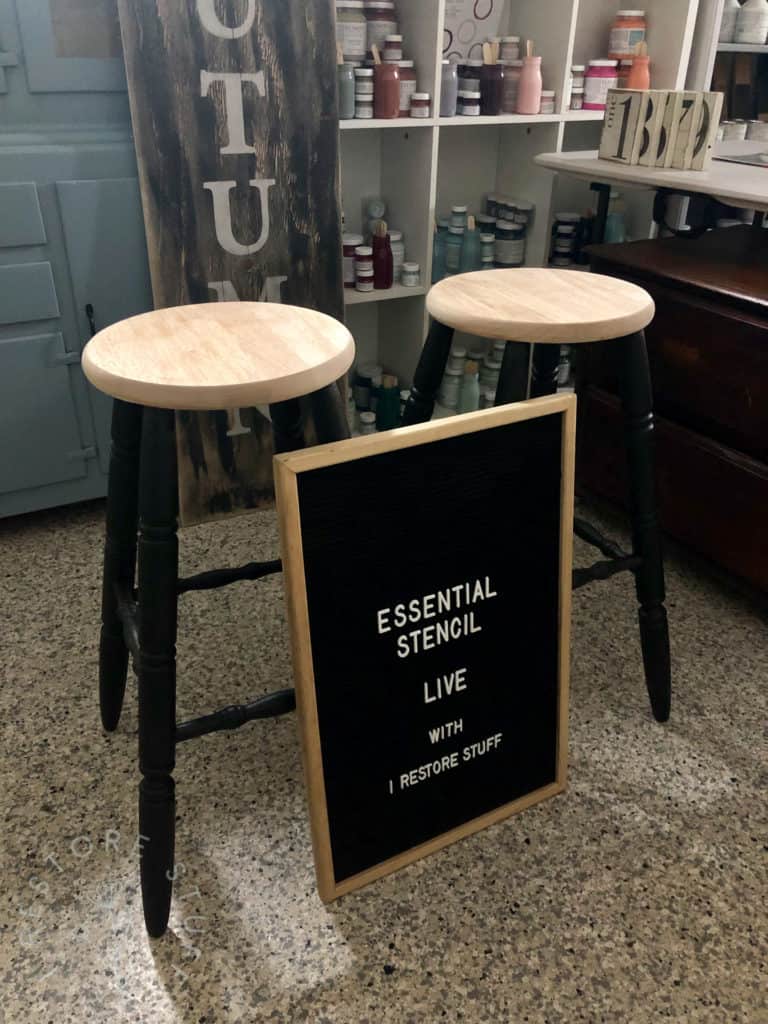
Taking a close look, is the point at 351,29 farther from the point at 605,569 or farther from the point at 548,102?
the point at 605,569

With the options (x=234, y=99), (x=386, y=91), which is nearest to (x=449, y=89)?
(x=386, y=91)

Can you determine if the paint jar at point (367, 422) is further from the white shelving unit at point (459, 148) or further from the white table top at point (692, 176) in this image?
the white table top at point (692, 176)

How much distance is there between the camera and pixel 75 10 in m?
1.66

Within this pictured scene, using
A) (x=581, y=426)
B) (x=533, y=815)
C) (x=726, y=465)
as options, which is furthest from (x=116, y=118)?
(x=533, y=815)

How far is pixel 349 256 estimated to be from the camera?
2.30 metres

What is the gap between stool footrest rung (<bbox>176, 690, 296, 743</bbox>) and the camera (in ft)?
3.66

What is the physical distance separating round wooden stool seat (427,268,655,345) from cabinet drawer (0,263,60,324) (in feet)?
3.28

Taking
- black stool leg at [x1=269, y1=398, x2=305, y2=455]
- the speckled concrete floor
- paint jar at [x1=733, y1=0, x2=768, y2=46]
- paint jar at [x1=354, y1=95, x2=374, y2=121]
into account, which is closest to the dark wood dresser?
the speckled concrete floor

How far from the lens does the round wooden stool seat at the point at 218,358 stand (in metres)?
0.92

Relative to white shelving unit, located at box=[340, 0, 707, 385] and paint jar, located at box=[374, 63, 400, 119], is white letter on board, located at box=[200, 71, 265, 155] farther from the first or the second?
paint jar, located at box=[374, 63, 400, 119]

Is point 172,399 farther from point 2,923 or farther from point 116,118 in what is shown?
point 116,118

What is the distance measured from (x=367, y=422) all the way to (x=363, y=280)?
444 mm

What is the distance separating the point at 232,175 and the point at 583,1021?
1.76m

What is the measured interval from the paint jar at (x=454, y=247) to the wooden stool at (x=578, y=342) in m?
1.09
